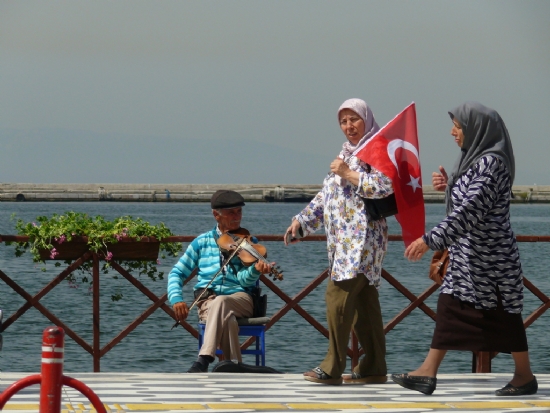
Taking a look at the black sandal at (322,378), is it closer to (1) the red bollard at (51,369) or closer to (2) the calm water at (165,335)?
(1) the red bollard at (51,369)

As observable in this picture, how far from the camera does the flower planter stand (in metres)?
6.88

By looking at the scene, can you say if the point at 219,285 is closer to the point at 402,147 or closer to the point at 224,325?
the point at 224,325

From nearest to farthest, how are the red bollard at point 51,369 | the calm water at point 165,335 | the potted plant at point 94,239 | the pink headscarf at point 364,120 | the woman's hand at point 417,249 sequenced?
the red bollard at point 51,369, the woman's hand at point 417,249, the pink headscarf at point 364,120, the potted plant at point 94,239, the calm water at point 165,335

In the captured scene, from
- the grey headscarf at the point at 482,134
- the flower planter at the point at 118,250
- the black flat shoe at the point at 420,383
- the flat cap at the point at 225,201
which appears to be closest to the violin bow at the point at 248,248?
the flat cap at the point at 225,201

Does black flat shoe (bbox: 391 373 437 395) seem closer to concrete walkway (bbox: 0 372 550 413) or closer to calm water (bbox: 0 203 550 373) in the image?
concrete walkway (bbox: 0 372 550 413)

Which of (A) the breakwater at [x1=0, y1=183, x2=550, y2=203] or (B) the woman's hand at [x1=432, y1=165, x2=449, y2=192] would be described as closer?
(B) the woman's hand at [x1=432, y1=165, x2=449, y2=192]

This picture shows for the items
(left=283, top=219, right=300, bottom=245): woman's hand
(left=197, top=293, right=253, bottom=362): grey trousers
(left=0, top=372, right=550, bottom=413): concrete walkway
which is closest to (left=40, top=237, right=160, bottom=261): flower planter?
(left=197, top=293, right=253, bottom=362): grey trousers

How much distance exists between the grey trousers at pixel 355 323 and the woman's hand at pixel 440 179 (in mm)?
662

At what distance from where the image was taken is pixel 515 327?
5.17 m

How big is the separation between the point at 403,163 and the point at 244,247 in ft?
3.80

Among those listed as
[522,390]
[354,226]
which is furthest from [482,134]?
[522,390]

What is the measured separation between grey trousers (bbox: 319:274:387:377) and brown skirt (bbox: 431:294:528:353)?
0.50 meters

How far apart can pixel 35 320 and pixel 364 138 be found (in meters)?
15.0

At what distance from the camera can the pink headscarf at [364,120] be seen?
552 cm
